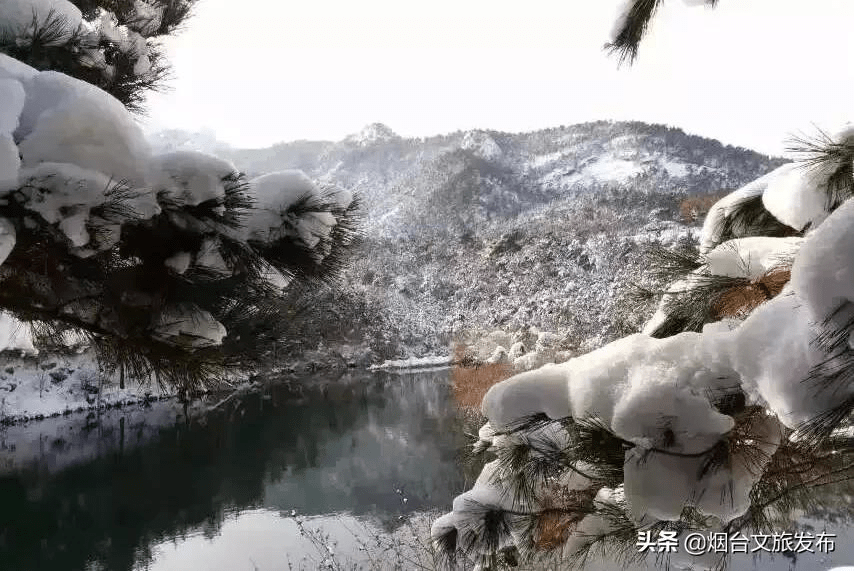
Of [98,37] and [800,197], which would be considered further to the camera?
[98,37]

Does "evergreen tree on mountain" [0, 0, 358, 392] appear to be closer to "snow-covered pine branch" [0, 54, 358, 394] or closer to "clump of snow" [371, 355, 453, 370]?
"snow-covered pine branch" [0, 54, 358, 394]

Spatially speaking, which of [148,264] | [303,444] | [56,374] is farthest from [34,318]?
[56,374]

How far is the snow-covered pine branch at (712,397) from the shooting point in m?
0.96

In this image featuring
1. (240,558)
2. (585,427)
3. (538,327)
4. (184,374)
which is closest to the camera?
(585,427)

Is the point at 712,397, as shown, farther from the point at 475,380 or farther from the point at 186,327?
the point at 475,380

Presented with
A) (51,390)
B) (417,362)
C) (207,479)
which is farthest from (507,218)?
(207,479)

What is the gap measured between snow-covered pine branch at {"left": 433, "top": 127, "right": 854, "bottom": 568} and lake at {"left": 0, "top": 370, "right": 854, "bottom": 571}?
2.69 meters

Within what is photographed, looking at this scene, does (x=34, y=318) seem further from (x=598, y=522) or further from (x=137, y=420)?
(x=137, y=420)

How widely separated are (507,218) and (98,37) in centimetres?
7225

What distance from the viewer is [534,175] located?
8725 centimetres

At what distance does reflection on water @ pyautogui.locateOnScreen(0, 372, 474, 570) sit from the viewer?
9695mm

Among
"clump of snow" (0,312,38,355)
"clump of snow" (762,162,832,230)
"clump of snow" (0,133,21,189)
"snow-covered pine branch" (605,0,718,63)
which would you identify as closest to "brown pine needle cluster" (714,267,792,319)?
"clump of snow" (762,162,832,230)

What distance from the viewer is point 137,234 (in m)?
1.40

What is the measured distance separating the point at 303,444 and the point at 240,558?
280 inches
